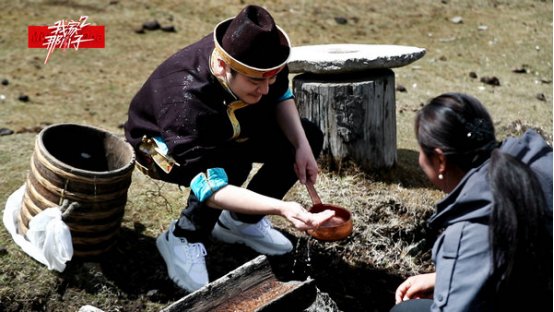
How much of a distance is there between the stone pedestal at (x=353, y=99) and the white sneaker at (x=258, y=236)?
96cm

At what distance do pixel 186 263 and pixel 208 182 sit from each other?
65 cm

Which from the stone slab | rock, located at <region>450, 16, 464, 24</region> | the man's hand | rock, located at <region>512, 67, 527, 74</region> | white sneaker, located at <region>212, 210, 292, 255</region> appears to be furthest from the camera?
rock, located at <region>450, 16, 464, 24</region>

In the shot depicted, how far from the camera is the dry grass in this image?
10.9 ft

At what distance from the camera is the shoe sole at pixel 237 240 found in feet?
12.0

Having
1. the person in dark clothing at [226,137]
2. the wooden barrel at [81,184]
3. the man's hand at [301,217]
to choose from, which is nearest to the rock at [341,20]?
the person in dark clothing at [226,137]

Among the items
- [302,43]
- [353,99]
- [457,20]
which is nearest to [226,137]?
[353,99]

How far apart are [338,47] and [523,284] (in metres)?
3.30

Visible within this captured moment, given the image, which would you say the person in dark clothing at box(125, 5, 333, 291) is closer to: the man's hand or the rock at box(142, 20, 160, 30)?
the man's hand

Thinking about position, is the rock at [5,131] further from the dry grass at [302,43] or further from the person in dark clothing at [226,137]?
the person in dark clothing at [226,137]

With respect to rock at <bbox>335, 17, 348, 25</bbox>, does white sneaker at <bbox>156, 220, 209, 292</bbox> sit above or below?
above

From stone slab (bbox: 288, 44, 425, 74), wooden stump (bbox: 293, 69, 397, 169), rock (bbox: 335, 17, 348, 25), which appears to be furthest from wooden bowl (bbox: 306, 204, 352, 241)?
rock (bbox: 335, 17, 348, 25)

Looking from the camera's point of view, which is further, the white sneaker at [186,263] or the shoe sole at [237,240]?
the shoe sole at [237,240]

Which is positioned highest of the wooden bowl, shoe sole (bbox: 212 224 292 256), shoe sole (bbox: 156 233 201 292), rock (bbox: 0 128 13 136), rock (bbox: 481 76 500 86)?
the wooden bowl

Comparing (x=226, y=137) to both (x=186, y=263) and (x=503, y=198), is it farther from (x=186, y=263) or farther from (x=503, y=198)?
(x=503, y=198)
